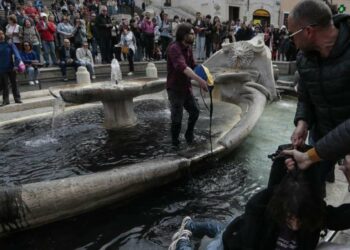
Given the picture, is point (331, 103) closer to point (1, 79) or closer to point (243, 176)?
point (243, 176)

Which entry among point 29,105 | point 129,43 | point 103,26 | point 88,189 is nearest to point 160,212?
point 88,189

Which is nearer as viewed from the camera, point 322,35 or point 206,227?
point 322,35

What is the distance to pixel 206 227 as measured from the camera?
3.12m

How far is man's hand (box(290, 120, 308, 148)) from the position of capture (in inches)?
104

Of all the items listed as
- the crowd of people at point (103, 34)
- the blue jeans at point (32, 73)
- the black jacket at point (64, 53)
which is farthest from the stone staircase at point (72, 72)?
the black jacket at point (64, 53)

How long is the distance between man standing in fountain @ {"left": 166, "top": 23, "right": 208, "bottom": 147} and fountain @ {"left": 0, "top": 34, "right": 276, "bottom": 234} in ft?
1.19

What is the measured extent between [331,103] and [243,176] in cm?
220

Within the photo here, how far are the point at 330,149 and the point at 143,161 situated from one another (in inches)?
110

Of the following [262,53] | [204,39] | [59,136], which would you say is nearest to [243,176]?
[59,136]

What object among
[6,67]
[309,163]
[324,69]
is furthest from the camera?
[6,67]

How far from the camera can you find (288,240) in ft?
7.43

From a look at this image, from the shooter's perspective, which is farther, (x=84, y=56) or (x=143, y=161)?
(x=84, y=56)

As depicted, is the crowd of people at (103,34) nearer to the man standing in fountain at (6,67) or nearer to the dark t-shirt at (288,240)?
the man standing in fountain at (6,67)

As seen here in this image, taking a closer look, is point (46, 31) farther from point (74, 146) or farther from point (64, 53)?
point (74, 146)
